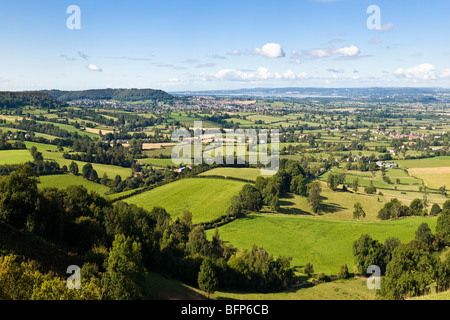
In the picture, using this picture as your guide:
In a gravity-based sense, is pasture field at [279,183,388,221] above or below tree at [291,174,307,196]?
below

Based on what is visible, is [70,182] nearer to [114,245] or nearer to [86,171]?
[86,171]

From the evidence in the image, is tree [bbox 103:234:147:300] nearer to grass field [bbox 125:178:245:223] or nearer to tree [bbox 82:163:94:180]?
grass field [bbox 125:178:245:223]

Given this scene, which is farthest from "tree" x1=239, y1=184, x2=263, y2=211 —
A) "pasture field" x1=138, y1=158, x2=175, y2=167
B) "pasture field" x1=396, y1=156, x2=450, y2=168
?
"pasture field" x1=396, y1=156, x2=450, y2=168

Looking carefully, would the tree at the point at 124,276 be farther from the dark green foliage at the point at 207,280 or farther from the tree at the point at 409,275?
the tree at the point at 409,275

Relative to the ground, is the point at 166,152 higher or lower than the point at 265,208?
higher

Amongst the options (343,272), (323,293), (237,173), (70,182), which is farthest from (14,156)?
(343,272)
